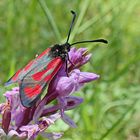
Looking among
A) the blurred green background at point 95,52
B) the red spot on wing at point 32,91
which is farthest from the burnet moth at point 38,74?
the blurred green background at point 95,52

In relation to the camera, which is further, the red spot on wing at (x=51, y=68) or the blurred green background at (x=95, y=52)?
the blurred green background at (x=95, y=52)

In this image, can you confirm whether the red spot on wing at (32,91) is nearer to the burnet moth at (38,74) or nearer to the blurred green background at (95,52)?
the burnet moth at (38,74)

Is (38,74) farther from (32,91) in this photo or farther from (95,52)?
(95,52)

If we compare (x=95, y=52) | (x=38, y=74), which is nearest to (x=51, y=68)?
(x=38, y=74)

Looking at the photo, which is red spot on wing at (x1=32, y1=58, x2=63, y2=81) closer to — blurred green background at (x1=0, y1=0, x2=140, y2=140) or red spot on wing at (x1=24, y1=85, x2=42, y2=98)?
red spot on wing at (x1=24, y1=85, x2=42, y2=98)

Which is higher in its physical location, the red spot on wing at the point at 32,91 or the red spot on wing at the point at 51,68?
the red spot on wing at the point at 51,68


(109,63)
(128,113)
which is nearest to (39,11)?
(109,63)
